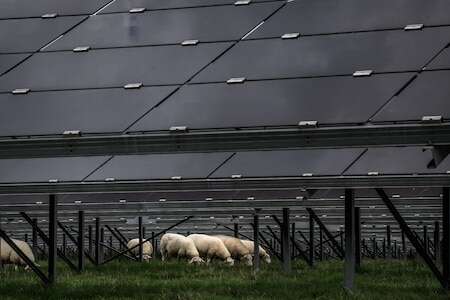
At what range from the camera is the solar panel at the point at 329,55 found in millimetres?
11844

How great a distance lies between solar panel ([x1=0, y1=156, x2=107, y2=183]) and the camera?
15.3 metres

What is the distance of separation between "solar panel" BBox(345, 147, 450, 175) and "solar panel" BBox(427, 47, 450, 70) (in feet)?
8.78

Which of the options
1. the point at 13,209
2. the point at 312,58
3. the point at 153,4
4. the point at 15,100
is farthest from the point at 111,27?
the point at 13,209

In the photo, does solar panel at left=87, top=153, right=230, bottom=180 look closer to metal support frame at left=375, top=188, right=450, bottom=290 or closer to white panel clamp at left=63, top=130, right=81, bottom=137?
metal support frame at left=375, top=188, right=450, bottom=290

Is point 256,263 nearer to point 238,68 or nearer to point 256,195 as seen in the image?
point 256,195

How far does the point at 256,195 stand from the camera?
2206 cm

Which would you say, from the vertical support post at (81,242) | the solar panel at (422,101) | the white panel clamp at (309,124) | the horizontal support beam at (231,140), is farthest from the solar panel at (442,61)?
the vertical support post at (81,242)

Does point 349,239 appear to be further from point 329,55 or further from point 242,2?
point 329,55

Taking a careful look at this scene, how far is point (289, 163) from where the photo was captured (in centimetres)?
1496

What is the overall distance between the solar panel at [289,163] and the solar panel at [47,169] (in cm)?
259

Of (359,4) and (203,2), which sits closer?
(359,4)

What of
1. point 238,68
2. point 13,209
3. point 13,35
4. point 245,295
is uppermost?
point 13,35

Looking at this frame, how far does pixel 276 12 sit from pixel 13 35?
14.3 ft

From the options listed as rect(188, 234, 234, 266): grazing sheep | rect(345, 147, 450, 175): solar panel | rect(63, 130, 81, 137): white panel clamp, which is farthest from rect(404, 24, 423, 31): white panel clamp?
rect(188, 234, 234, 266): grazing sheep
